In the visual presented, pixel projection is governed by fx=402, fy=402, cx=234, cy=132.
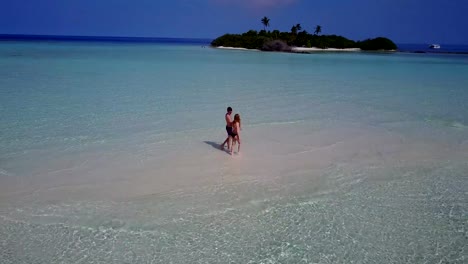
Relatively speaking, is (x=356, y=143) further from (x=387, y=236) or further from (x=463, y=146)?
(x=387, y=236)

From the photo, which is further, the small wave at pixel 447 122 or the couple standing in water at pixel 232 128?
the small wave at pixel 447 122

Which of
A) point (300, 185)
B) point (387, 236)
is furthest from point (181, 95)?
point (387, 236)

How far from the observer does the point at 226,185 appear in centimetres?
945

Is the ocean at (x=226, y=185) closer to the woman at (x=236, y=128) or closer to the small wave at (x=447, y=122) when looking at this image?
the small wave at (x=447, y=122)

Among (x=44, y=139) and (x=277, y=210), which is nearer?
(x=277, y=210)

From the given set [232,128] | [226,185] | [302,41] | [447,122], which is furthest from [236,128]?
[302,41]

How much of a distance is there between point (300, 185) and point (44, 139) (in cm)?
807

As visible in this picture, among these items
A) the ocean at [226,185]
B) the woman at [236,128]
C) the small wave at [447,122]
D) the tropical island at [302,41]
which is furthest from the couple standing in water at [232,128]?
the tropical island at [302,41]

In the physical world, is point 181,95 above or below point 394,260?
above

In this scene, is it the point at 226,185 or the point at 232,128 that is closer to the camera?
the point at 226,185

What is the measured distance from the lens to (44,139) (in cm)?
1247

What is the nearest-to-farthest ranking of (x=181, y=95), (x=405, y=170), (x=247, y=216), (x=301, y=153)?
(x=247, y=216) → (x=405, y=170) → (x=301, y=153) → (x=181, y=95)

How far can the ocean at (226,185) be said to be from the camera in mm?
6930

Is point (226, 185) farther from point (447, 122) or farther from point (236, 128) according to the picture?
point (447, 122)
